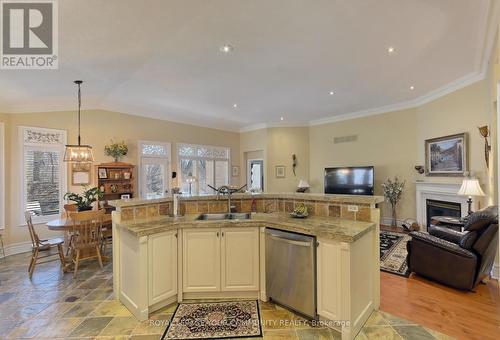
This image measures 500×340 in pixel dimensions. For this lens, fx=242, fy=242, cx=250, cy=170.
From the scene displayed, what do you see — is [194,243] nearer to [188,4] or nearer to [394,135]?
[188,4]

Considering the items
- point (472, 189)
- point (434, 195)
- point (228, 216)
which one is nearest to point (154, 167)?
point (228, 216)

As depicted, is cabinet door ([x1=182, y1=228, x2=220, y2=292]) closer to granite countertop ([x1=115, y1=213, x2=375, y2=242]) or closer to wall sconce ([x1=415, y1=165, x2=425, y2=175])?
granite countertop ([x1=115, y1=213, x2=375, y2=242])

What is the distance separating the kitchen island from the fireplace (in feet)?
11.9

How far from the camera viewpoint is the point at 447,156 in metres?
5.00

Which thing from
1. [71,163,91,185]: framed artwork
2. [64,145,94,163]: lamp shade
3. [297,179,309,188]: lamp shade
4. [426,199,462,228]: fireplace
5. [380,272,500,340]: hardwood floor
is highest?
[64,145,94,163]: lamp shade

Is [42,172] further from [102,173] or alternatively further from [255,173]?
[255,173]

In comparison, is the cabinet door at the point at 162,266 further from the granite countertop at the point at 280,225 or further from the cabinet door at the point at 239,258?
the cabinet door at the point at 239,258

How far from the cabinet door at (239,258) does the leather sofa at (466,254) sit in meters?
2.36

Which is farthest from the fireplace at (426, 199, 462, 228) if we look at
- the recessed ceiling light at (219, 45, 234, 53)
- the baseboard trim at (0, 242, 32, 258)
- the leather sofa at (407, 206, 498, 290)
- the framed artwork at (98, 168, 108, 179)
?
the baseboard trim at (0, 242, 32, 258)

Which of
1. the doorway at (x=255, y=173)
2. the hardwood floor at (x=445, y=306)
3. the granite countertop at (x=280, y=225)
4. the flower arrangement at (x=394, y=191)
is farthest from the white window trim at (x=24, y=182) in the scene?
the flower arrangement at (x=394, y=191)

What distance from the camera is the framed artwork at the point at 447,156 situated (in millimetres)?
4578

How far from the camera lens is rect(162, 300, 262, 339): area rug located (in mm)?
2208

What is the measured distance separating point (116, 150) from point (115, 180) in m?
0.69

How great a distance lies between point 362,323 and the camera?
233 cm
